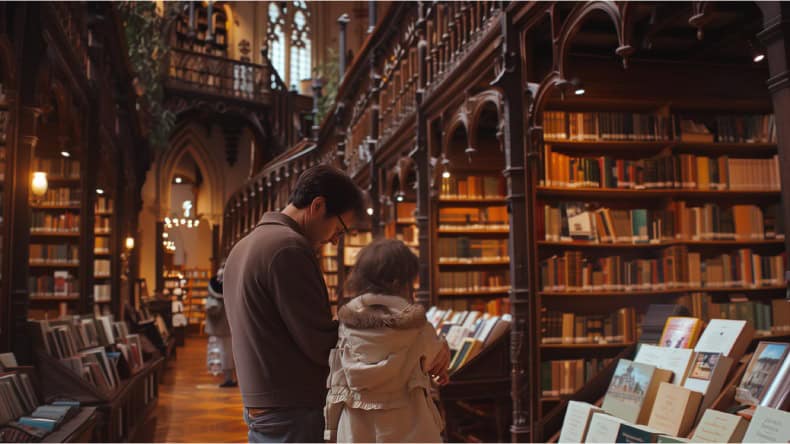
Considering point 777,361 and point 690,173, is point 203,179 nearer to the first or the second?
point 690,173

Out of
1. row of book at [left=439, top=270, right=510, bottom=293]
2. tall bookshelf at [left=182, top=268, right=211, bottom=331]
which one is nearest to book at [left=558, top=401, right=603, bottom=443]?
row of book at [left=439, top=270, right=510, bottom=293]

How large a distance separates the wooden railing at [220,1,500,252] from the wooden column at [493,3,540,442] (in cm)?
46

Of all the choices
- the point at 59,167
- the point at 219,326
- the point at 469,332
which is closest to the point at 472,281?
the point at 469,332

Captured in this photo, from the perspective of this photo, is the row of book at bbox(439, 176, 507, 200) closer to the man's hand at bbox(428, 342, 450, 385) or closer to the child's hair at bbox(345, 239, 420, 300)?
the child's hair at bbox(345, 239, 420, 300)

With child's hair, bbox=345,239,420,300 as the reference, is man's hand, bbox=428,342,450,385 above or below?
below

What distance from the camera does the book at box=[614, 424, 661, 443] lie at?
9.11ft

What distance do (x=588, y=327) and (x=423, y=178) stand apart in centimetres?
272

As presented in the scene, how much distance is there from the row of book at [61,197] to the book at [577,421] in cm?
651

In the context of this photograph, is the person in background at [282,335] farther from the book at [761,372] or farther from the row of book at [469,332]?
the row of book at [469,332]

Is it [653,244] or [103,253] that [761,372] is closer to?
[653,244]

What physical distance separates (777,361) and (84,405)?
4061 millimetres

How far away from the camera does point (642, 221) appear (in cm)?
533

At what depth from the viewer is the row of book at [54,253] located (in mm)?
7434

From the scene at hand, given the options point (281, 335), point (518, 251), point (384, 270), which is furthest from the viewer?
point (518, 251)
